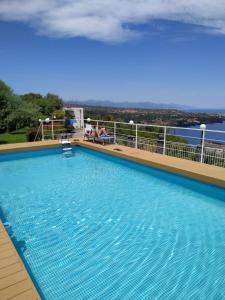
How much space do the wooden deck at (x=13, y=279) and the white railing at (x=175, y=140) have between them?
473 centimetres

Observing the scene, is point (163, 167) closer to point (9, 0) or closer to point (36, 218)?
point (36, 218)

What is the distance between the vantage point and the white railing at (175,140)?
6.13 m

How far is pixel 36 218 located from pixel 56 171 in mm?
2962

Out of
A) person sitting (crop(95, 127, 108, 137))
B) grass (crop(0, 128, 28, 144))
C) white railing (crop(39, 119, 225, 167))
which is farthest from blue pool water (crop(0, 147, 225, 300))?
grass (crop(0, 128, 28, 144))

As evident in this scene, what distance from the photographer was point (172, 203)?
4891 mm

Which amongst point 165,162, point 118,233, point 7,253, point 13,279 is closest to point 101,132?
point 165,162

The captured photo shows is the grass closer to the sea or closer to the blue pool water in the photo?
the blue pool water

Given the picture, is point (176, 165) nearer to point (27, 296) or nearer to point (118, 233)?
point (118, 233)

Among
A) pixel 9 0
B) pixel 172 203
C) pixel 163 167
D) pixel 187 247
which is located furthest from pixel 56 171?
pixel 9 0

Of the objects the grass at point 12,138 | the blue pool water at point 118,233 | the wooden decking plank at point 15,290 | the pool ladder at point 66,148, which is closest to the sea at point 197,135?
the blue pool water at point 118,233

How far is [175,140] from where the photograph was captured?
7.66 m

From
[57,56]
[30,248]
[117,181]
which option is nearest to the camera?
[30,248]

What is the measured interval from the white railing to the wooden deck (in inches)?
186

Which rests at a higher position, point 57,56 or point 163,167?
point 57,56
